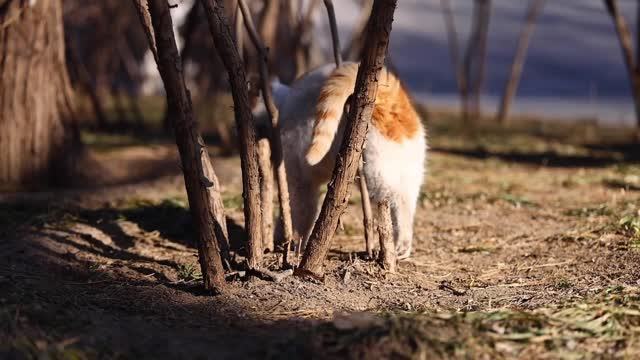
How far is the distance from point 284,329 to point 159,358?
504 mm

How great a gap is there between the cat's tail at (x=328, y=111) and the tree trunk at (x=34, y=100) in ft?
10.2

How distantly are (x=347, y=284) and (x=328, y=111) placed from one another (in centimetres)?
80

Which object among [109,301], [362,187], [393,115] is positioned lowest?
[109,301]

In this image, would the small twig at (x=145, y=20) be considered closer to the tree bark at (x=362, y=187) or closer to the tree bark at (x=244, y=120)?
the tree bark at (x=244, y=120)

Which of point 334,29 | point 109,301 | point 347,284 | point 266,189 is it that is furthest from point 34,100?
A: point 347,284

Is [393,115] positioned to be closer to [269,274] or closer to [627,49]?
[269,274]

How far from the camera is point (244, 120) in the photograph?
3.68 m

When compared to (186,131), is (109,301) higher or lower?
lower

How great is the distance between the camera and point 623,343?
3.01 metres

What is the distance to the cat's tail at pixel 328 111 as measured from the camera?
3.95 m

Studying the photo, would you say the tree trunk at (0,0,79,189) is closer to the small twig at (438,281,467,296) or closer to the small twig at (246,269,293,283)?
the small twig at (246,269,293,283)

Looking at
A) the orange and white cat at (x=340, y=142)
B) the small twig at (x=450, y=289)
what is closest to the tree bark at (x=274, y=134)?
the orange and white cat at (x=340, y=142)

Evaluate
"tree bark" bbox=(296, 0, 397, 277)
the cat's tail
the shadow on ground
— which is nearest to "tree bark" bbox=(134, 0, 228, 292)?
the shadow on ground

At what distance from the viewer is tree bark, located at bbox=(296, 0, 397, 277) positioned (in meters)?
3.38
